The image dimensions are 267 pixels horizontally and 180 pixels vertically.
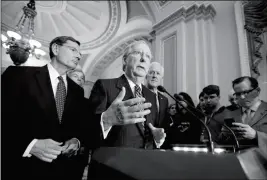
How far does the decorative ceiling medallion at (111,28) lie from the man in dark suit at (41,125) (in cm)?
548

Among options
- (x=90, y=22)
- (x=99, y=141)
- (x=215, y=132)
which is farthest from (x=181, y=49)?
(x=90, y=22)

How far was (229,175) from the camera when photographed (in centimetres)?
37

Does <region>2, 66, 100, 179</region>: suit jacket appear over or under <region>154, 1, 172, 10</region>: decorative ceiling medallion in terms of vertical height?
under

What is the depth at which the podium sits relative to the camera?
0.39 metres

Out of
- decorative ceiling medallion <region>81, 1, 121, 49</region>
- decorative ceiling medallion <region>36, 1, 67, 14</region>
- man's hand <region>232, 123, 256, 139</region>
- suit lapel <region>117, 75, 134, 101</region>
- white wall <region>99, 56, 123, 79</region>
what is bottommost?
man's hand <region>232, 123, 256, 139</region>

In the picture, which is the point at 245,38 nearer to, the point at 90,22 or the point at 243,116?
the point at 243,116

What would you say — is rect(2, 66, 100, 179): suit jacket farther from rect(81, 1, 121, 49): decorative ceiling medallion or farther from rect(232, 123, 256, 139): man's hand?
rect(81, 1, 121, 49): decorative ceiling medallion

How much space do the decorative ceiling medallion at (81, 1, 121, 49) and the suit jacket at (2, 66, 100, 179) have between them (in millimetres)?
5527

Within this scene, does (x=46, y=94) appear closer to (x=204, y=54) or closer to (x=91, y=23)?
(x=204, y=54)

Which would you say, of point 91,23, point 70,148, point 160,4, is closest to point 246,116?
point 70,148

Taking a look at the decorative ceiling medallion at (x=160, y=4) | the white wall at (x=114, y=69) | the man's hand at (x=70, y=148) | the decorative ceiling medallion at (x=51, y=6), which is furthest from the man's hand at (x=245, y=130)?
the white wall at (x=114, y=69)

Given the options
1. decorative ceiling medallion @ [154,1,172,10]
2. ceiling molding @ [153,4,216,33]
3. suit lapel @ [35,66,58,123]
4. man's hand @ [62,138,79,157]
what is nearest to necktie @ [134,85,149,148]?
man's hand @ [62,138,79,157]

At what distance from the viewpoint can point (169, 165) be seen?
0.45m

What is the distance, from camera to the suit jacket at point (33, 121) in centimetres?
107
